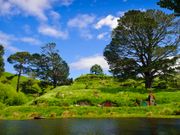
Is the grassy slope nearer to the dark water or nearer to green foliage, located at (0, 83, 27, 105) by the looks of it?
green foliage, located at (0, 83, 27, 105)

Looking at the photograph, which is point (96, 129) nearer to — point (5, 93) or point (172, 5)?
point (172, 5)

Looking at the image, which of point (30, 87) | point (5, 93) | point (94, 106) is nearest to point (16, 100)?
point (5, 93)

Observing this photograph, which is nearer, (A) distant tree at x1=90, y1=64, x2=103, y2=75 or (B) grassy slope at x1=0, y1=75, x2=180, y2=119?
(B) grassy slope at x1=0, y1=75, x2=180, y2=119

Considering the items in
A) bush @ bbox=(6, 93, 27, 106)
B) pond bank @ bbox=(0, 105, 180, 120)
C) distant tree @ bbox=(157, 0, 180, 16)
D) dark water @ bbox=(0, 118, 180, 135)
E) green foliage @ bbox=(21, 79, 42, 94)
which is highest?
green foliage @ bbox=(21, 79, 42, 94)

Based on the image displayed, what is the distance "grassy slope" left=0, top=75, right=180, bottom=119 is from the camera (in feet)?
175

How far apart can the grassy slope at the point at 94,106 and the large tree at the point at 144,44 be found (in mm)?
14023

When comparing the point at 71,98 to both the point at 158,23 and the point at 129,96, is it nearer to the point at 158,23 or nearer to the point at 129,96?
the point at 129,96

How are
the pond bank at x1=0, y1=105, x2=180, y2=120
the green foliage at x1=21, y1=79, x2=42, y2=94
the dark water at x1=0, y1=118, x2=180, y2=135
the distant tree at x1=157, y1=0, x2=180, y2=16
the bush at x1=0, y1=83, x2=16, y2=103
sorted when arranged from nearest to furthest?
the dark water at x1=0, y1=118, x2=180, y2=135, the distant tree at x1=157, y1=0, x2=180, y2=16, the pond bank at x1=0, y1=105, x2=180, y2=120, the bush at x1=0, y1=83, x2=16, y2=103, the green foliage at x1=21, y1=79, x2=42, y2=94

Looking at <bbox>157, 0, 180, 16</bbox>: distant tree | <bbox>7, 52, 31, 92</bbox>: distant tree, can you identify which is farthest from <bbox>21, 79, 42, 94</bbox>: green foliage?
<bbox>157, 0, 180, 16</bbox>: distant tree

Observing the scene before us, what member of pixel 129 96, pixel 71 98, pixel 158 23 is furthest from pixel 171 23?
pixel 71 98

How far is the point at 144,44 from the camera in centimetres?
8638

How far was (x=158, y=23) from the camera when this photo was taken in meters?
85.7

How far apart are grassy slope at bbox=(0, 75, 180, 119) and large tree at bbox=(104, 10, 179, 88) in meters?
14.0

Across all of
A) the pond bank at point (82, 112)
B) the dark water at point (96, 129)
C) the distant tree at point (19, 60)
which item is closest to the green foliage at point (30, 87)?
the distant tree at point (19, 60)
